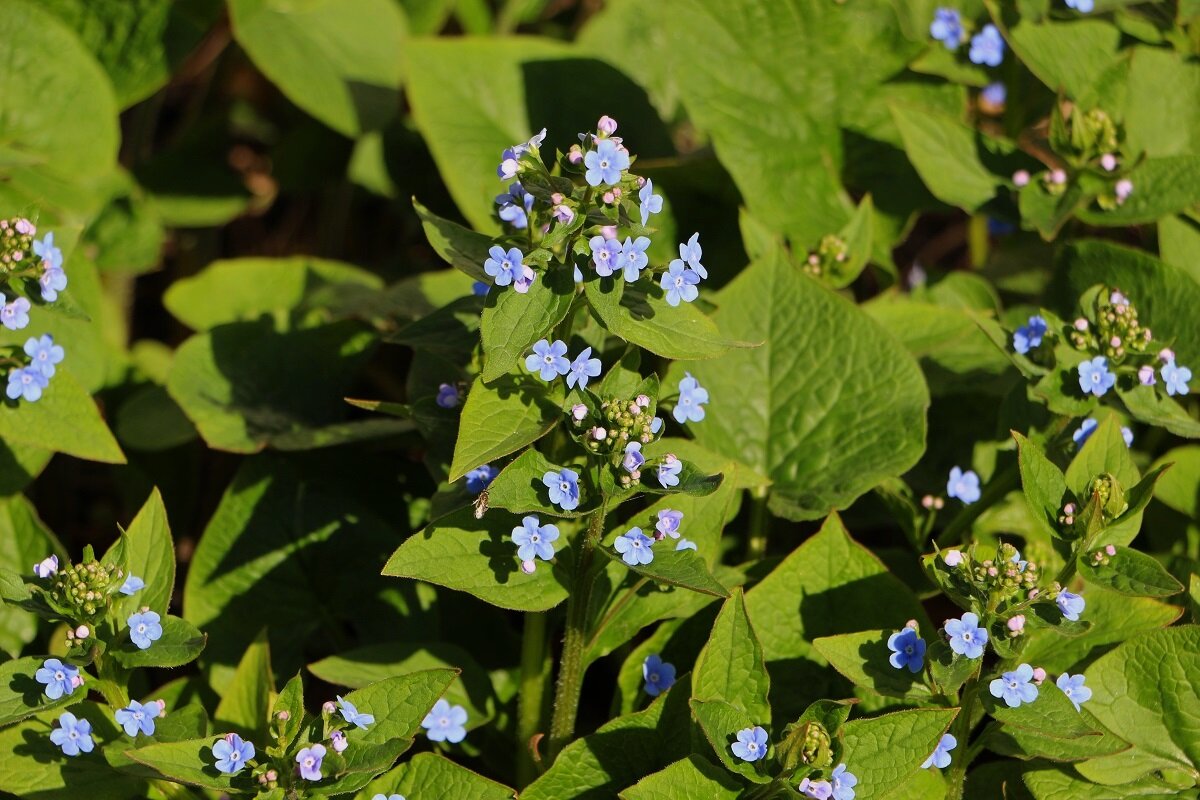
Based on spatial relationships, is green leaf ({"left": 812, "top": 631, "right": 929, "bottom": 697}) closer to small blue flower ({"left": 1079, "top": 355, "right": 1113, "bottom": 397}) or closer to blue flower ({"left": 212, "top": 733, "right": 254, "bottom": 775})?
small blue flower ({"left": 1079, "top": 355, "right": 1113, "bottom": 397})

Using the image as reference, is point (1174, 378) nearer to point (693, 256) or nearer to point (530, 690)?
point (693, 256)

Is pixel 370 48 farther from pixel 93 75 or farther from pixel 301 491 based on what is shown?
pixel 301 491

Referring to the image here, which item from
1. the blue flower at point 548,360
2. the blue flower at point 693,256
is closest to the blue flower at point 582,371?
the blue flower at point 548,360

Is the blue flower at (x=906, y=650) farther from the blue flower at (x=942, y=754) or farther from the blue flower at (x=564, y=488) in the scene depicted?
the blue flower at (x=564, y=488)

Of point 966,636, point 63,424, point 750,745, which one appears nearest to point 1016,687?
point 966,636

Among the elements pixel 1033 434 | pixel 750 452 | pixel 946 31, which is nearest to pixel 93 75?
pixel 750 452
